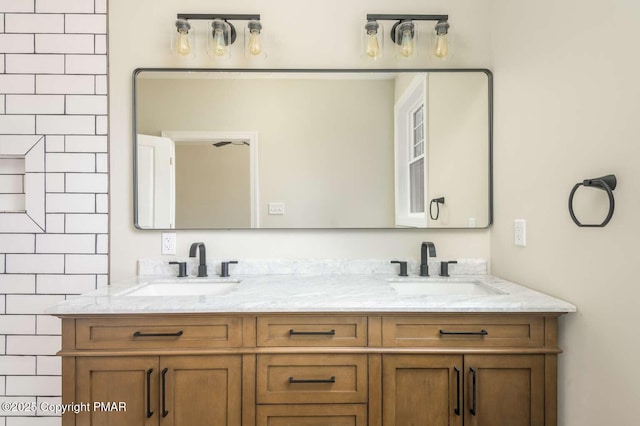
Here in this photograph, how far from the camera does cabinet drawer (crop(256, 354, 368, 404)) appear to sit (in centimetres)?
124

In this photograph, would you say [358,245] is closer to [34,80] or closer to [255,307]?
[255,307]

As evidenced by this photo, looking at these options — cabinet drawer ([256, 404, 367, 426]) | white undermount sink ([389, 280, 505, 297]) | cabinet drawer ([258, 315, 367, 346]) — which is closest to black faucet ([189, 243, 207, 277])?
cabinet drawer ([258, 315, 367, 346])

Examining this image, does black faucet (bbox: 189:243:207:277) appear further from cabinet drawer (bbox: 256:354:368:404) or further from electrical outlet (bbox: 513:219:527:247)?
electrical outlet (bbox: 513:219:527:247)

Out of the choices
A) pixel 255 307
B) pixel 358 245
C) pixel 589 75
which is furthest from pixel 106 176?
pixel 589 75

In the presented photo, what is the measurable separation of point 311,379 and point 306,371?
3cm

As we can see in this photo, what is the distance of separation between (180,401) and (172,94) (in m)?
1.49

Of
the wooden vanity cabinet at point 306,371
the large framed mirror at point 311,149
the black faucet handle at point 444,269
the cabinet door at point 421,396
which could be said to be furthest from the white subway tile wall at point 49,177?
the black faucet handle at point 444,269

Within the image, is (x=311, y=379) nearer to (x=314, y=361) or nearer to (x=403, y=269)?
(x=314, y=361)

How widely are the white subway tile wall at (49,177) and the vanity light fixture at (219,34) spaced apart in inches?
17.9

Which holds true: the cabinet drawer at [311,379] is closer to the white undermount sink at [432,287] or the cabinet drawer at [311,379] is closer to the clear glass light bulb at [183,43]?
the white undermount sink at [432,287]

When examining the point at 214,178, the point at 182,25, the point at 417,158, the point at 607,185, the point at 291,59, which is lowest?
the point at 607,185

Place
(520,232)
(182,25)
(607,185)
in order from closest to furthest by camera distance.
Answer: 1. (607,185)
2. (520,232)
3. (182,25)

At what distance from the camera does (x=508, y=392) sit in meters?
1.24

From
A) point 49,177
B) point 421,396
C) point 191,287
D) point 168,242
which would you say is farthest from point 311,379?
point 49,177
